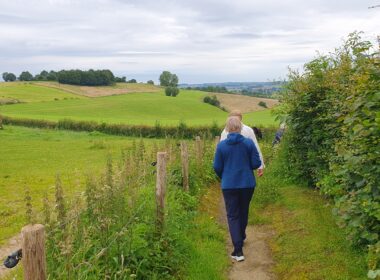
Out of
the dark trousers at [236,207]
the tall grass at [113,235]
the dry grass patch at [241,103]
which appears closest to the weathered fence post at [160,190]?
the tall grass at [113,235]

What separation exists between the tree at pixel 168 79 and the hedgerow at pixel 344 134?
132 metres

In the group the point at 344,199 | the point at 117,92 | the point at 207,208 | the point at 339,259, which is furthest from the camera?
the point at 117,92

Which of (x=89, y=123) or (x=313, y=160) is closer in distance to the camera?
(x=313, y=160)

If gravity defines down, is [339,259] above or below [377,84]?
below

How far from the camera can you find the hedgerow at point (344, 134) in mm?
4840

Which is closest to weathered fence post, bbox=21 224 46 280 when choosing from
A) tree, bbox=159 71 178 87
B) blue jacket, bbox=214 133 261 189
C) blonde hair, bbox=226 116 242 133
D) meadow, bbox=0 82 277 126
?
blue jacket, bbox=214 133 261 189

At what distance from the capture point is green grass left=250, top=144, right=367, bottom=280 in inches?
237

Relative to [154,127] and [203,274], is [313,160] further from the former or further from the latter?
[154,127]

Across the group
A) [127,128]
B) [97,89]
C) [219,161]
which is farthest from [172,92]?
[219,161]

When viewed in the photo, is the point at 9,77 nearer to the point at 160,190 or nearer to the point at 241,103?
the point at 241,103

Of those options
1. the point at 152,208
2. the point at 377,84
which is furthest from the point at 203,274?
the point at 377,84

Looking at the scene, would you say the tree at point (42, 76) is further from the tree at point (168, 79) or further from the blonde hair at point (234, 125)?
the blonde hair at point (234, 125)

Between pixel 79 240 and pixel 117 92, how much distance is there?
92.0 metres

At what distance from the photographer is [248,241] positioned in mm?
7781
